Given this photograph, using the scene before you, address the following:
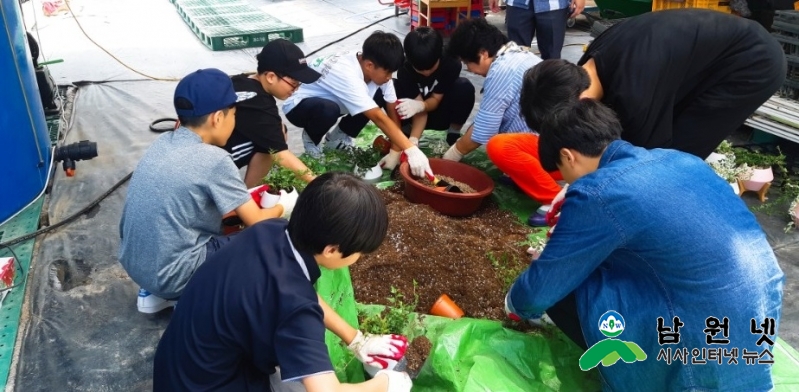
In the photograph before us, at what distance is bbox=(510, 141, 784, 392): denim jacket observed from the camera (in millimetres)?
1426

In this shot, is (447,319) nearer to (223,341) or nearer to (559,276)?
(559,276)

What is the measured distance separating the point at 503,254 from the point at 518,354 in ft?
2.16

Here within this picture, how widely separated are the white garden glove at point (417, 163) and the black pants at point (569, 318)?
131cm

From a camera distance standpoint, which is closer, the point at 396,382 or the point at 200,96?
the point at 396,382

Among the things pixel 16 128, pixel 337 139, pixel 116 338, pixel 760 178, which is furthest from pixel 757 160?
pixel 16 128

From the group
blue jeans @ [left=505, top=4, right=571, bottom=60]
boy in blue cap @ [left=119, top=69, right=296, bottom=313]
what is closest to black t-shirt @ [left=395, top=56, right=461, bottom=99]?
blue jeans @ [left=505, top=4, right=571, bottom=60]

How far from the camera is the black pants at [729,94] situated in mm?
2654

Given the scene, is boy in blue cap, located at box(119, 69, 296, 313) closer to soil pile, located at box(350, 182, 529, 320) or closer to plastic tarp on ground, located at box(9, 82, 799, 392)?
plastic tarp on ground, located at box(9, 82, 799, 392)

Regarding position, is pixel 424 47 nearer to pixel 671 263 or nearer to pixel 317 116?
pixel 317 116

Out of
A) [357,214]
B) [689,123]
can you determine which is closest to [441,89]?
[689,123]

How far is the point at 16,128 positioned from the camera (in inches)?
121

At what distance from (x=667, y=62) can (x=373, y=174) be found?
160cm

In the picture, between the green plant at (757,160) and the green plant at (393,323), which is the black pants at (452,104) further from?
the green plant at (393,323)

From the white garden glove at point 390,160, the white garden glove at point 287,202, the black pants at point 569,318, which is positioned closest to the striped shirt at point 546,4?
the white garden glove at point 390,160
